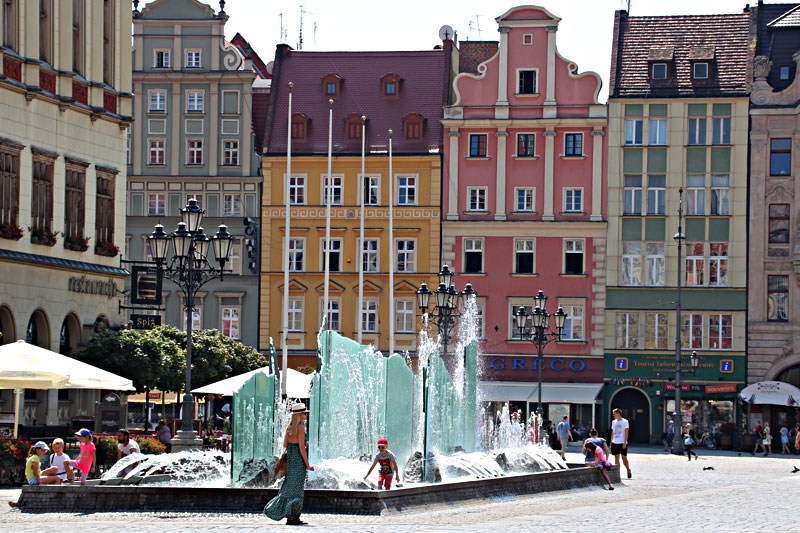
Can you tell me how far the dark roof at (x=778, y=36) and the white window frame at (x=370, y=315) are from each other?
17696 millimetres

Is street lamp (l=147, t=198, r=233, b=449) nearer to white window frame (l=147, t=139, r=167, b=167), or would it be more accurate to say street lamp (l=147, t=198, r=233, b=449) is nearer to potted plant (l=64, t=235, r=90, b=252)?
potted plant (l=64, t=235, r=90, b=252)

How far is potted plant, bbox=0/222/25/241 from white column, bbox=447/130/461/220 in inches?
1128

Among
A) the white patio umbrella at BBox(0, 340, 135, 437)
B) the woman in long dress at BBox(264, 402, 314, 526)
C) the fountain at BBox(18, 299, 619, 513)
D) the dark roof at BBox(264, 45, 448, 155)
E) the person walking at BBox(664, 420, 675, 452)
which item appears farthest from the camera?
the dark roof at BBox(264, 45, 448, 155)

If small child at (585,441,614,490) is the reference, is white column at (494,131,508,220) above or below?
above

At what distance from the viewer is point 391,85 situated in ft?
217

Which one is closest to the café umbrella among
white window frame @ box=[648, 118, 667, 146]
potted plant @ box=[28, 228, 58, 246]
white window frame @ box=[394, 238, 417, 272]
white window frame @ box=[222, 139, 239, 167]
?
white window frame @ box=[648, 118, 667, 146]

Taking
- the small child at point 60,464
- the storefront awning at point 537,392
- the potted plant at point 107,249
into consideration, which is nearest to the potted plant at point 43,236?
the potted plant at point 107,249

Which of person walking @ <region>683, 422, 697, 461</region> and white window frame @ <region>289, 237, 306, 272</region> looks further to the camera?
white window frame @ <region>289, 237, 306, 272</region>

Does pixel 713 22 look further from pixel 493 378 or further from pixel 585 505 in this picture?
pixel 585 505

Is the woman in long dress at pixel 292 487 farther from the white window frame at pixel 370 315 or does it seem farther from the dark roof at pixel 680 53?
the dark roof at pixel 680 53

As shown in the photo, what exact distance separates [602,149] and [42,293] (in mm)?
29980

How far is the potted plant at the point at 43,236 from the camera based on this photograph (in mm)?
37875

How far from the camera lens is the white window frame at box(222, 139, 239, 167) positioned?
210ft

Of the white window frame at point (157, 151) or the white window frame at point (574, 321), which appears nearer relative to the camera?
the white window frame at point (574, 321)
